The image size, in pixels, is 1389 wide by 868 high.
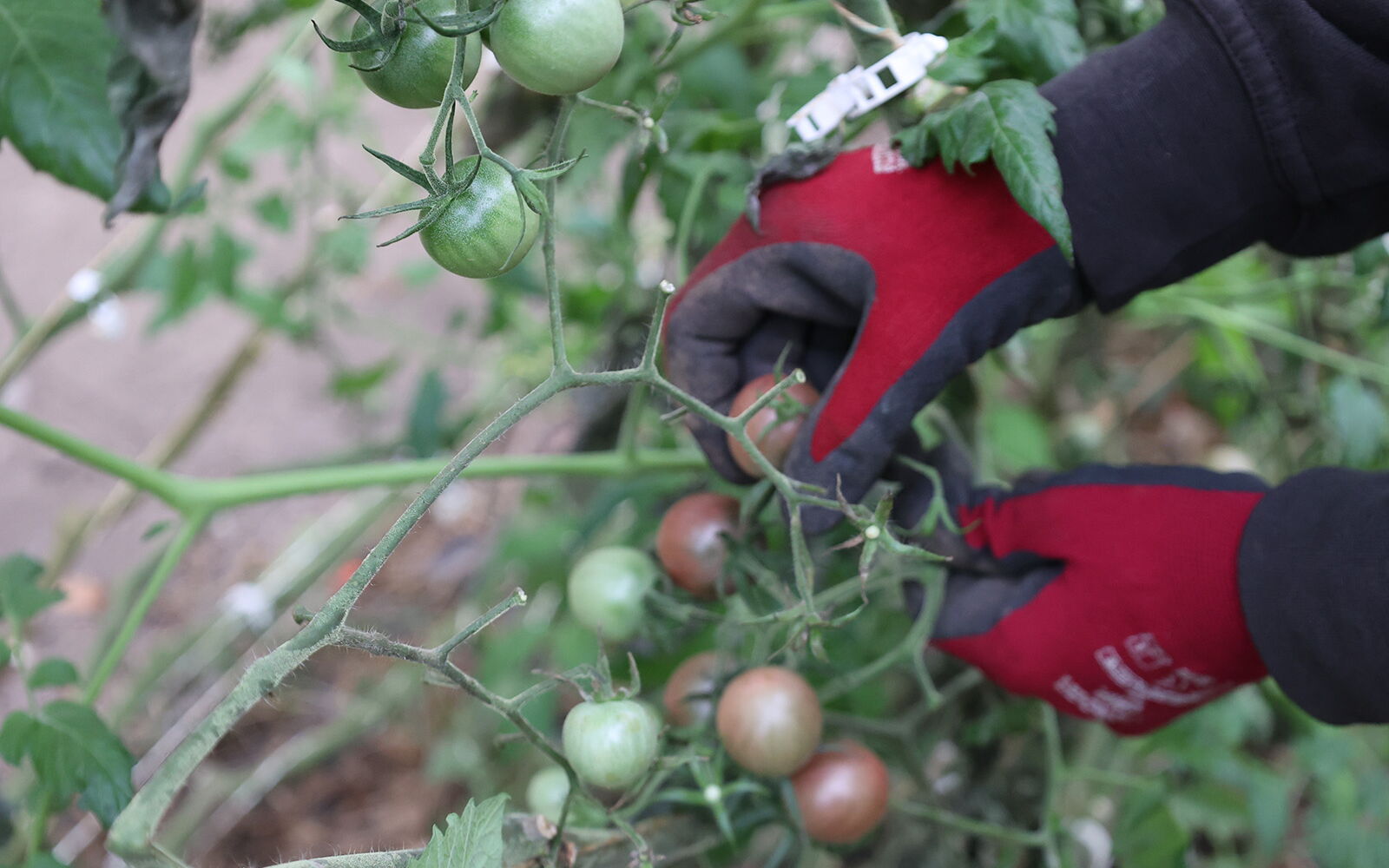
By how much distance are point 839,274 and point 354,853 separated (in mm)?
541

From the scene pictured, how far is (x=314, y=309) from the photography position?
6.11ft

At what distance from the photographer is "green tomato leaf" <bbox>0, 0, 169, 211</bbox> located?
70 centimetres

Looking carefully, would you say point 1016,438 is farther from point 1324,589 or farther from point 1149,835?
point 1324,589

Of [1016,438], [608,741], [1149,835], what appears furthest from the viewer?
[1016,438]

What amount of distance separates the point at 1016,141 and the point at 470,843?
549 mm

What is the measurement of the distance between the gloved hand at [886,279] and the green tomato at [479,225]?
1.00 feet

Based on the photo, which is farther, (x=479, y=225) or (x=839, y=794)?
(x=839, y=794)

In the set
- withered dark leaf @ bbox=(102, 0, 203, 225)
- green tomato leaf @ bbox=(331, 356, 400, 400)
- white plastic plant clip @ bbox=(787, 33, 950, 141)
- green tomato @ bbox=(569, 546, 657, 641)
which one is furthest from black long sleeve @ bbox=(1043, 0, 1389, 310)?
green tomato leaf @ bbox=(331, 356, 400, 400)

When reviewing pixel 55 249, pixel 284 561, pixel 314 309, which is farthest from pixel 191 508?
pixel 55 249

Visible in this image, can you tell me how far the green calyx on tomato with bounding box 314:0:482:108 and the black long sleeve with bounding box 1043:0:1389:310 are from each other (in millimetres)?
466

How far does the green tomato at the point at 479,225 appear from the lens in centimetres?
55

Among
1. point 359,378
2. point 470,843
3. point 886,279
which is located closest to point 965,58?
point 886,279

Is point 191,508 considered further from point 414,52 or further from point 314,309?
point 314,309

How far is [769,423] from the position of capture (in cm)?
81
